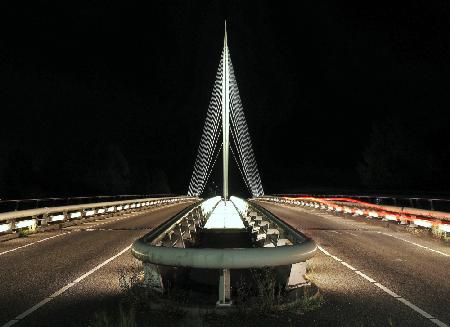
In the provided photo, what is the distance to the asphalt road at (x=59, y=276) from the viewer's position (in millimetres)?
8281

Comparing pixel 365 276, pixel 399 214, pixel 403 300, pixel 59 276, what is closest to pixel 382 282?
pixel 365 276

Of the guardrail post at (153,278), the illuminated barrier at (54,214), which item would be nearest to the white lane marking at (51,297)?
the guardrail post at (153,278)

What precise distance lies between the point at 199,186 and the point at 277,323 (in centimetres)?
8918

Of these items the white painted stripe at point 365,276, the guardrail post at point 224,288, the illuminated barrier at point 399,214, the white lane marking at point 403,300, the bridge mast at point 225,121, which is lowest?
the white lane marking at point 403,300

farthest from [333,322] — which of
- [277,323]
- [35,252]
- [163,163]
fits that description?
[163,163]

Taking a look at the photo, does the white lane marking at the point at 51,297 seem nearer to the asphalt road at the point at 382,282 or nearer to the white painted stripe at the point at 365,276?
the asphalt road at the point at 382,282

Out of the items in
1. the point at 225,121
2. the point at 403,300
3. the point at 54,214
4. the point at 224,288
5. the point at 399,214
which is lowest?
the point at 403,300

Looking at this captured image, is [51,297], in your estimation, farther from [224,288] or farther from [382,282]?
Result: [382,282]

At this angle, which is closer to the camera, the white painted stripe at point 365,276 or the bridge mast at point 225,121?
the white painted stripe at point 365,276

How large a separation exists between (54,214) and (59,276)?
77.7ft

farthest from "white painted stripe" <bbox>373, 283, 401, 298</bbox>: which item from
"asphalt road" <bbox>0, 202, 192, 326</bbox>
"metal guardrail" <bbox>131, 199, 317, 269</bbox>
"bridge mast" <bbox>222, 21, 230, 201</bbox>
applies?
"bridge mast" <bbox>222, 21, 230, 201</bbox>

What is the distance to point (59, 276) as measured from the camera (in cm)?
1170

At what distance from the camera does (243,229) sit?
2530cm

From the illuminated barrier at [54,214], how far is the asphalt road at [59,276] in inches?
43.4
